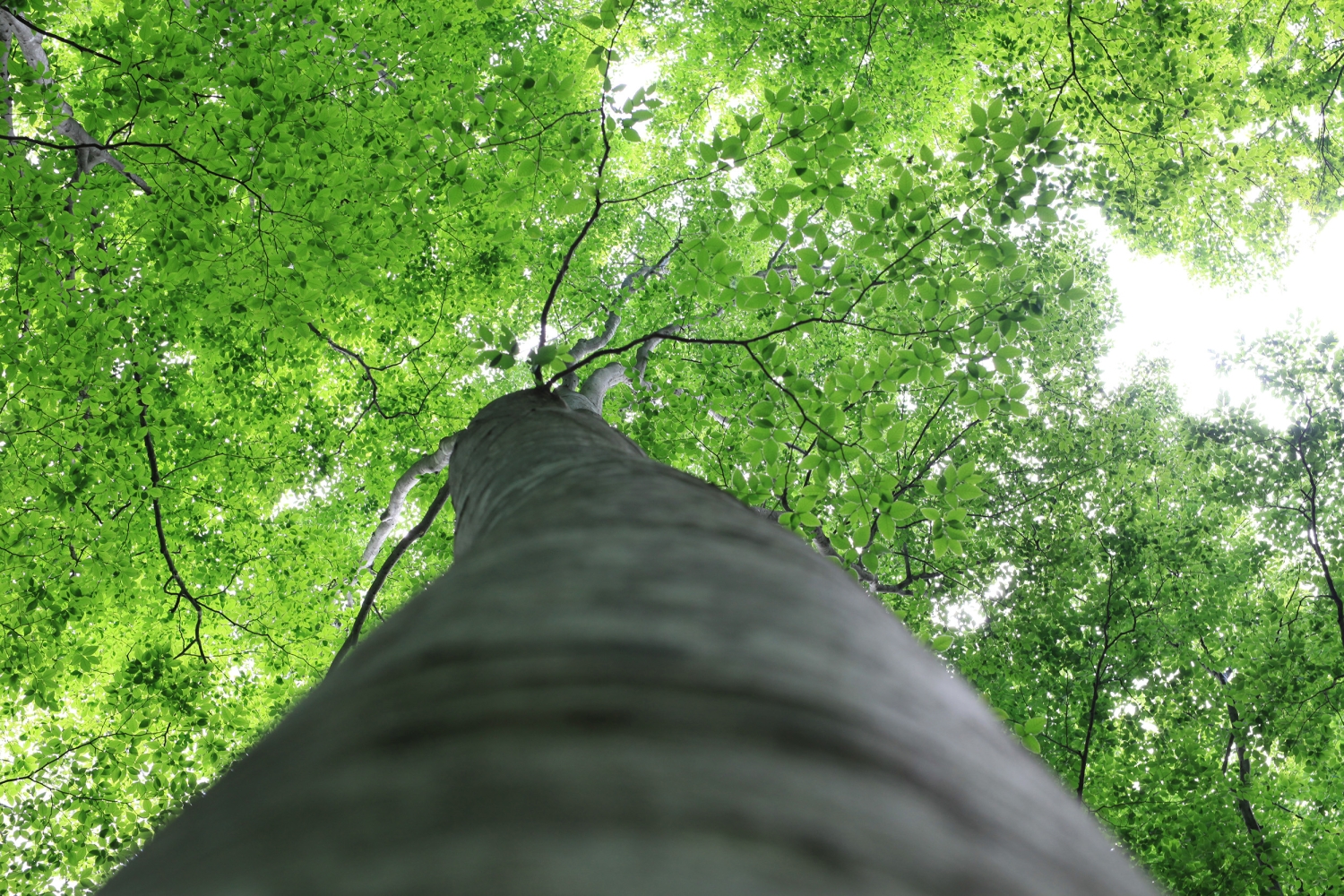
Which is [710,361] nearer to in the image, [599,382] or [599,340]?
[599,382]

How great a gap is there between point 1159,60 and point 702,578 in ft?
27.3

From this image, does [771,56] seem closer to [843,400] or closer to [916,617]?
[916,617]

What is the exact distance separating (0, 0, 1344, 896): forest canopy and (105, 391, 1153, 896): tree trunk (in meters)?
2.16

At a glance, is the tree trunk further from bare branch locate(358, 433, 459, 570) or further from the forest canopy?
Result: bare branch locate(358, 433, 459, 570)

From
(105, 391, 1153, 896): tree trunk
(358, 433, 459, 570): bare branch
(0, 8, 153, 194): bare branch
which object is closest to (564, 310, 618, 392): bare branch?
(358, 433, 459, 570): bare branch

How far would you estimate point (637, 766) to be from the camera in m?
0.41

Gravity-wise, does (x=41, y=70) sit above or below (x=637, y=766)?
above

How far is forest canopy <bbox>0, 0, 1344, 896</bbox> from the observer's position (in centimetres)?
352

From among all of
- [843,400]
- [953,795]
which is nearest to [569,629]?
[953,795]

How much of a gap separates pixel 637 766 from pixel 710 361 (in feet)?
20.6

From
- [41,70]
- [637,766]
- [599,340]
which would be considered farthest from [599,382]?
[637,766]

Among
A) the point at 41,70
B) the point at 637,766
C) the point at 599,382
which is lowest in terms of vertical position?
the point at 637,766

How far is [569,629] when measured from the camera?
A: 1.87 feet

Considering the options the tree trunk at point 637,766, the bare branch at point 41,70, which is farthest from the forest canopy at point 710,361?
the tree trunk at point 637,766
